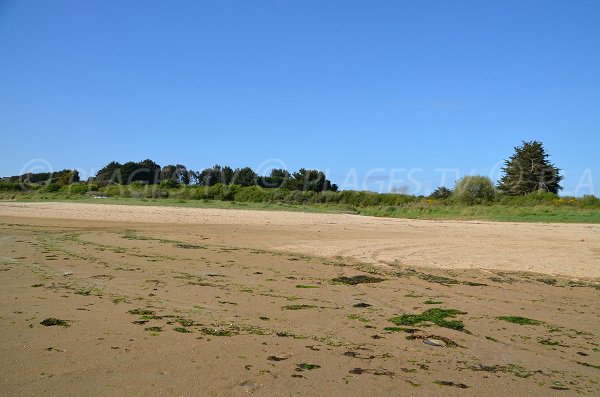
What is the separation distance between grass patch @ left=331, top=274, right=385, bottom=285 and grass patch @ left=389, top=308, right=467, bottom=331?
6.27ft

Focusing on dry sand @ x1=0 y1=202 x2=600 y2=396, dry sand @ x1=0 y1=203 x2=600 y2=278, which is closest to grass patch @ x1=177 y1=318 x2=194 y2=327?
dry sand @ x1=0 y1=202 x2=600 y2=396

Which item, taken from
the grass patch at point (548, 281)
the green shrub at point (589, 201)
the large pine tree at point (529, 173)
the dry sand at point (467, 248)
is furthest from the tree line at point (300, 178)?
the grass patch at point (548, 281)

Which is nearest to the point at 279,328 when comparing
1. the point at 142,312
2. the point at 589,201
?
the point at 142,312

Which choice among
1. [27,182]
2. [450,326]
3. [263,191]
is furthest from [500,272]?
[27,182]

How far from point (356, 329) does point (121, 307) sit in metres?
2.37

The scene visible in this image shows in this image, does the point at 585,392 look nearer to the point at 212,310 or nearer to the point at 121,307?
the point at 212,310

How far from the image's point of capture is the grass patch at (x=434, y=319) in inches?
193

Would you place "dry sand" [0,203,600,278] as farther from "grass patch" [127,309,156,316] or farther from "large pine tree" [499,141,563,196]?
"large pine tree" [499,141,563,196]

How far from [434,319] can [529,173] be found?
5861cm

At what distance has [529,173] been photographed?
189 feet

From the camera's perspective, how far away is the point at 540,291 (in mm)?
7137

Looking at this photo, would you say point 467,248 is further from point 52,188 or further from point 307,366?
point 52,188

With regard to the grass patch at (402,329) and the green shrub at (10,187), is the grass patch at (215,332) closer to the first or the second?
the grass patch at (402,329)

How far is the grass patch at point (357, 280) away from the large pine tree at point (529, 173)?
53494 millimetres
